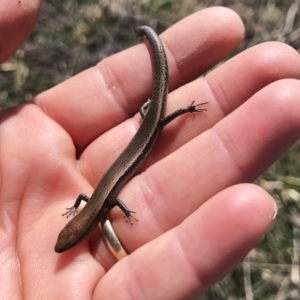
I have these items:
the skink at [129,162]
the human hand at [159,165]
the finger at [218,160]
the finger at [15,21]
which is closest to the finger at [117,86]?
the human hand at [159,165]

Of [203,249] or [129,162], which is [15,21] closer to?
[129,162]

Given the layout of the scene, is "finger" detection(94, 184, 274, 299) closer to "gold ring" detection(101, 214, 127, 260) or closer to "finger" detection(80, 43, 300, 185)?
"gold ring" detection(101, 214, 127, 260)

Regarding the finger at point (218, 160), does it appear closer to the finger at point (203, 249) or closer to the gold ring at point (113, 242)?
the gold ring at point (113, 242)

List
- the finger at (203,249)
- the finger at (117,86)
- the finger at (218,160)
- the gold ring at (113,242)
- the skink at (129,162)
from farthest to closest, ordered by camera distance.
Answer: the finger at (117,86)
the skink at (129,162)
the gold ring at (113,242)
the finger at (218,160)
the finger at (203,249)

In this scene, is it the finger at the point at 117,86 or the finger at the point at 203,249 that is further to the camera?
the finger at the point at 117,86

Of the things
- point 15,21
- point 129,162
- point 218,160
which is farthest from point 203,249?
point 15,21
